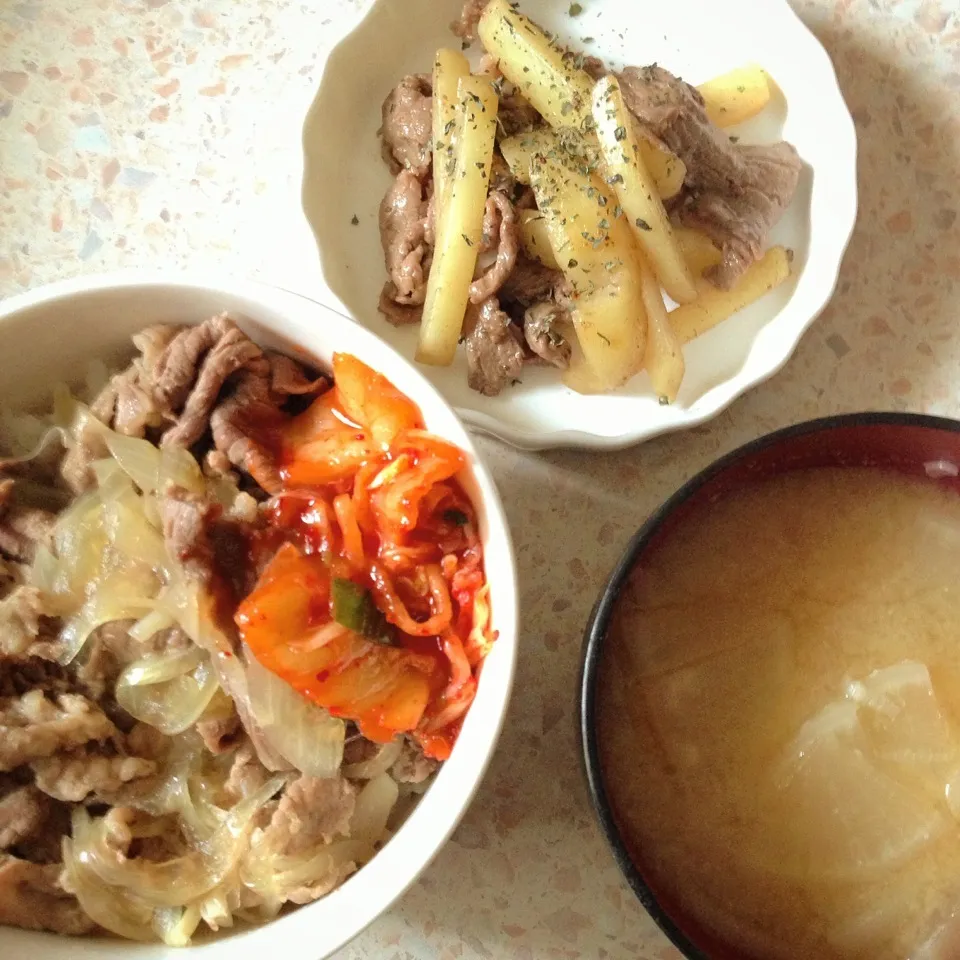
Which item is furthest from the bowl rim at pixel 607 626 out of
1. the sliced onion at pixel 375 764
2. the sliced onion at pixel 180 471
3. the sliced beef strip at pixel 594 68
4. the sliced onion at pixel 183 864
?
the sliced beef strip at pixel 594 68

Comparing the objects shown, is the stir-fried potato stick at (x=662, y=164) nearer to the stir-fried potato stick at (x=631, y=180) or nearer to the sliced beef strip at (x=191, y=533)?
the stir-fried potato stick at (x=631, y=180)

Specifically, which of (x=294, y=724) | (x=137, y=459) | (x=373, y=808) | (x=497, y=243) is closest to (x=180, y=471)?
(x=137, y=459)

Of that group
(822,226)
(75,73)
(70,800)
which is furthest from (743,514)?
(75,73)

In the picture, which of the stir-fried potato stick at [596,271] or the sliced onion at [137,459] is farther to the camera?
the stir-fried potato stick at [596,271]

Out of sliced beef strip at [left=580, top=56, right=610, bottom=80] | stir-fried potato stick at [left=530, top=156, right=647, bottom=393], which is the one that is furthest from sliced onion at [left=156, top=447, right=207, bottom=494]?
sliced beef strip at [left=580, top=56, right=610, bottom=80]

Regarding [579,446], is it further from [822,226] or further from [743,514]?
[822,226]

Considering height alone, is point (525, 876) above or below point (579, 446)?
below
